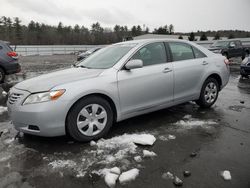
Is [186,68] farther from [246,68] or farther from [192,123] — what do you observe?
[246,68]

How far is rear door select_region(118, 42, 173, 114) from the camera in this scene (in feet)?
12.3

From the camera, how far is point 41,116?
122 inches

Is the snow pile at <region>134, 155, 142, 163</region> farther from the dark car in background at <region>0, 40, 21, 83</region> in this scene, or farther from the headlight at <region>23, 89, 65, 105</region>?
the dark car in background at <region>0, 40, 21, 83</region>

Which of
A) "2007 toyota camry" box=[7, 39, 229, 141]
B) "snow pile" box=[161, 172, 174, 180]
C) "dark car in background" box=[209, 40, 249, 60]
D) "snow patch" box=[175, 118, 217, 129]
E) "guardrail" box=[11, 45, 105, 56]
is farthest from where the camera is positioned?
"guardrail" box=[11, 45, 105, 56]

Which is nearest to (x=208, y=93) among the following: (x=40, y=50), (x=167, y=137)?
(x=167, y=137)

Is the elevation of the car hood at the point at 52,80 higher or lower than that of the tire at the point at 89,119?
higher

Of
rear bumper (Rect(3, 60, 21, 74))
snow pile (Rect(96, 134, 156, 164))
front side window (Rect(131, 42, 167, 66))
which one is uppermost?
front side window (Rect(131, 42, 167, 66))

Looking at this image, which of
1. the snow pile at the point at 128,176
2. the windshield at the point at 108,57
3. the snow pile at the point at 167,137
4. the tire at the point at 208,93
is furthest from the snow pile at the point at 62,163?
the tire at the point at 208,93

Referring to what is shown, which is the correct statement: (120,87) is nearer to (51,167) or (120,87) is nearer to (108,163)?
(108,163)

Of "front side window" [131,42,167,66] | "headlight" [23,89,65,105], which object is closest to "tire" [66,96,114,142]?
"headlight" [23,89,65,105]

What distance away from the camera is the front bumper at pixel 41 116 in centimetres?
310

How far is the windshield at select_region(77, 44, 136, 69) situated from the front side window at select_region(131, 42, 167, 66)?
23 centimetres

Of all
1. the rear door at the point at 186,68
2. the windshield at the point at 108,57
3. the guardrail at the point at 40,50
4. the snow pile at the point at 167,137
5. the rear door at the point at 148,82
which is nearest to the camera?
the snow pile at the point at 167,137

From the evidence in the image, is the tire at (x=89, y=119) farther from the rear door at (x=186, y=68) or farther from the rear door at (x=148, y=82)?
the rear door at (x=186, y=68)
